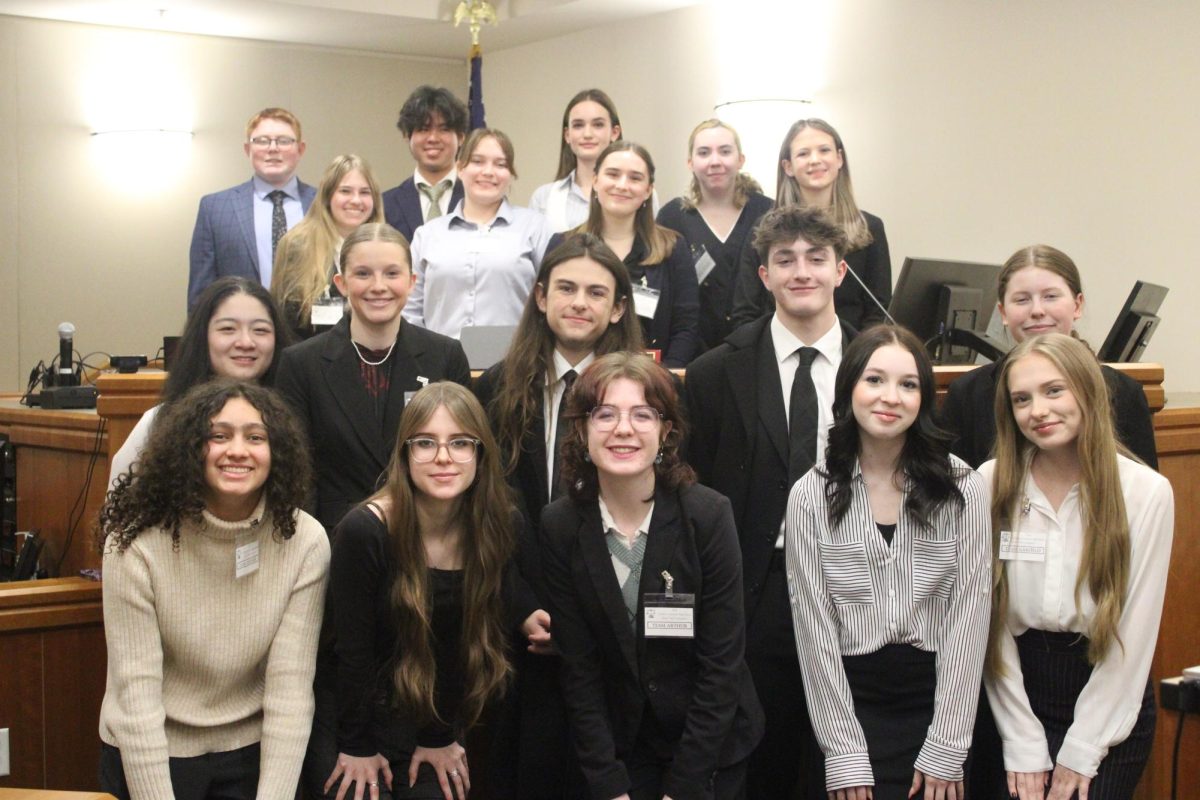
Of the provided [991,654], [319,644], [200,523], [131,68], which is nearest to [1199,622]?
[991,654]

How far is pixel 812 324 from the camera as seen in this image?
10.1 ft

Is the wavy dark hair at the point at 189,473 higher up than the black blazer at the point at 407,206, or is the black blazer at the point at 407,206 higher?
the black blazer at the point at 407,206

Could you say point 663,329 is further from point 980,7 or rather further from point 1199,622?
point 980,7

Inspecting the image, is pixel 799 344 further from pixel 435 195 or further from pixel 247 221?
pixel 247 221

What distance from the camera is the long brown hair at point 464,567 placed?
2.70 m

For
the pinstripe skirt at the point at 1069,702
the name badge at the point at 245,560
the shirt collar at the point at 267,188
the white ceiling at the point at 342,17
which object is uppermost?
the white ceiling at the point at 342,17

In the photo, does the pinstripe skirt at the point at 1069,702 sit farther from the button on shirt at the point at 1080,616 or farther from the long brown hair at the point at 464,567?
the long brown hair at the point at 464,567

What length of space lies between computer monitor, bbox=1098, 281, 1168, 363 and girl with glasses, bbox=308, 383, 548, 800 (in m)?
2.29

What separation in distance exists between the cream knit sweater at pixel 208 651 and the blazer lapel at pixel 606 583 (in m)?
0.60

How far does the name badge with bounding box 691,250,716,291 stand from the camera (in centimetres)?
416

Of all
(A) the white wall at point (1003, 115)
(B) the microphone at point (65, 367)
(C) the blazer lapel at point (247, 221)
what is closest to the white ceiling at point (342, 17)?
(A) the white wall at point (1003, 115)

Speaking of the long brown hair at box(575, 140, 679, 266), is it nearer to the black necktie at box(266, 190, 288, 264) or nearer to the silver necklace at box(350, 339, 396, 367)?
the silver necklace at box(350, 339, 396, 367)

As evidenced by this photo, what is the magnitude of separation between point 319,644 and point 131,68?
19.3 feet

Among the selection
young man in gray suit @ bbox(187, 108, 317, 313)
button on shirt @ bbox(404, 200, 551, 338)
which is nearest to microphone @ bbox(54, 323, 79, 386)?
young man in gray suit @ bbox(187, 108, 317, 313)
